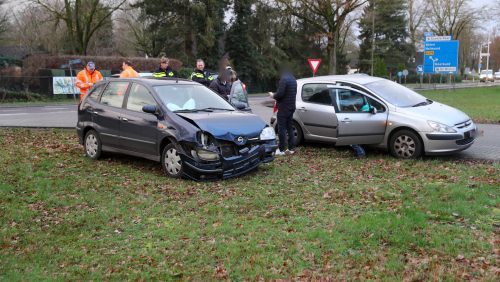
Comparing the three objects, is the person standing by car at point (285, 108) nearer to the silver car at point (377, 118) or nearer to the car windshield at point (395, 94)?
the silver car at point (377, 118)

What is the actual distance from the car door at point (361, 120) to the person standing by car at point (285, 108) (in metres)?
0.99

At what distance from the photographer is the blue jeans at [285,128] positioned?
995 cm

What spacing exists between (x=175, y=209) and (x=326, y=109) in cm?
487

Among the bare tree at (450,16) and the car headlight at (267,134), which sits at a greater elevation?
the bare tree at (450,16)

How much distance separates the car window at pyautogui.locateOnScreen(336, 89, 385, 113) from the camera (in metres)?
9.67

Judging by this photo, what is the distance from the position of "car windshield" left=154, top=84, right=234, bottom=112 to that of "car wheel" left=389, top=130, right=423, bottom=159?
3.22m

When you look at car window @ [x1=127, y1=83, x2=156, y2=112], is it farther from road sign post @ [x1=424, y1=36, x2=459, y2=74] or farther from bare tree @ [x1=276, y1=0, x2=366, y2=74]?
bare tree @ [x1=276, y1=0, x2=366, y2=74]

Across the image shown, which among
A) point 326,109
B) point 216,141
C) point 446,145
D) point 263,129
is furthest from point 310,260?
point 326,109

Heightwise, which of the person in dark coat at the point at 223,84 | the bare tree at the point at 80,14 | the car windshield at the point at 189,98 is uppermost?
the bare tree at the point at 80,14

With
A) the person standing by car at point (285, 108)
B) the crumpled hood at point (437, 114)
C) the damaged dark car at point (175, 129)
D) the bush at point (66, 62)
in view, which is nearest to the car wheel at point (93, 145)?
the damaged dark car at point (175, 129)

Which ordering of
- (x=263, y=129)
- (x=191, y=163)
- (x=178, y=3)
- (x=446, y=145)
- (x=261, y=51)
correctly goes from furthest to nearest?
1. (x=261, y=51)
2. (x=178, y=3)
3. (x=446, y=145)
4. (x=263, y=129)
5. (x=191, y=163)

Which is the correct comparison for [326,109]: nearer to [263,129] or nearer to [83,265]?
[263,129]

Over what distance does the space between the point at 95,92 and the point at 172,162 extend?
2722 mm

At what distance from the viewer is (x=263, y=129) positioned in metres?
8.30
